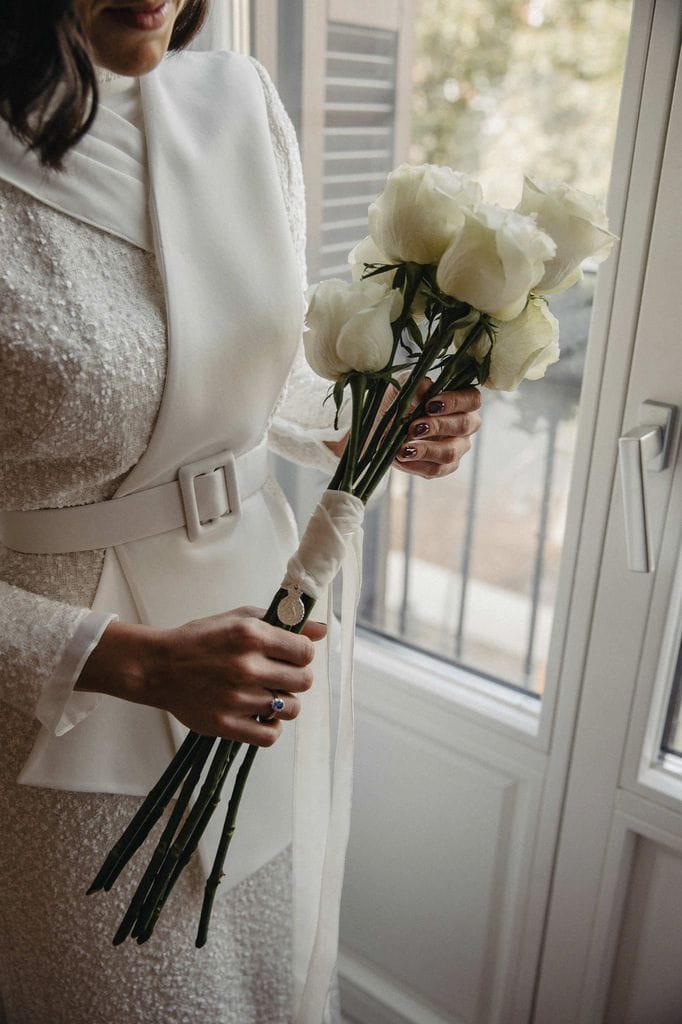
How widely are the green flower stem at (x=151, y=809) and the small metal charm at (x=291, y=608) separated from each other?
0.13 meters

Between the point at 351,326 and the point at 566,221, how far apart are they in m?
0.18

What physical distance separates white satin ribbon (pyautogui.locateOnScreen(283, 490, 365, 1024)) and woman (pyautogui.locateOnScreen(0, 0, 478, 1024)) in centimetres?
3

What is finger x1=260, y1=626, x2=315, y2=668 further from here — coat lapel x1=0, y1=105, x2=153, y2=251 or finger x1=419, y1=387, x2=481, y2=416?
coat lapel x1=0, y1=105, x2=153, y2=251

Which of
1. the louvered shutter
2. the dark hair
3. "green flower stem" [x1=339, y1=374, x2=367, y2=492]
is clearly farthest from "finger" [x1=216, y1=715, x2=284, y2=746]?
the louvered shutter

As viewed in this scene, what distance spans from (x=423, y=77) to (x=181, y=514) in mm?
773

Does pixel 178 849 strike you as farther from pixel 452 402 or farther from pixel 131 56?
pixel 131 56

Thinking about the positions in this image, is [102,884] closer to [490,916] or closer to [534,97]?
[490,916]

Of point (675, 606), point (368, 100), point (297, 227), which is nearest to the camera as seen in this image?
point (297, 227)

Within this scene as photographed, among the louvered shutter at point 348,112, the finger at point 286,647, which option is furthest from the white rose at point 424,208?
the louvered shutter at point 348,112

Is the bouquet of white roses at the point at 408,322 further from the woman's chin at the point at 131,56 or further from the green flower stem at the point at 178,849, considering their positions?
the woman's chin at the point at 131,56

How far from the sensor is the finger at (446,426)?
2.69 ft

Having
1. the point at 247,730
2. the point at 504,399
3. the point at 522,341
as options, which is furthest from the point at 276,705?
the point at 504,399

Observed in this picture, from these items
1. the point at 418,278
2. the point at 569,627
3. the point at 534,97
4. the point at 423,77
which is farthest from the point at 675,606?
the point at 423,77

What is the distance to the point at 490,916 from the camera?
136 centimetres
